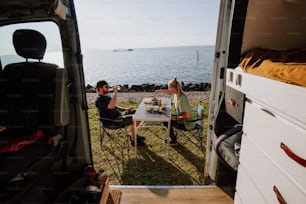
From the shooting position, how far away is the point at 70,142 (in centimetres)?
186

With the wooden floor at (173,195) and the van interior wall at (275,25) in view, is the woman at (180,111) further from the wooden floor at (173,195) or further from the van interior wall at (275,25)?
the van interior wall at (275,25)

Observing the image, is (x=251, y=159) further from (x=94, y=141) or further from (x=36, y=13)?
(x=94, y=141)

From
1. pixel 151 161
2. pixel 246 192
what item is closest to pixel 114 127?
pixel 151 161

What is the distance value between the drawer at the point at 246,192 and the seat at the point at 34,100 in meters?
1.47

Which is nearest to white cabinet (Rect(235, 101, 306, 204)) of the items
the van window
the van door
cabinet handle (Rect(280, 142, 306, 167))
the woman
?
cabinet handle (Rect(280, 142, 306, 167))

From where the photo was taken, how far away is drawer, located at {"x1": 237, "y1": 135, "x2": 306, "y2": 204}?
0.78 metres

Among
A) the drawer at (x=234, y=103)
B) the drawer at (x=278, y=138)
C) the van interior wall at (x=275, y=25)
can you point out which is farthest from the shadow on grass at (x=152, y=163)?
the van interior wall at (x=275, y=25)

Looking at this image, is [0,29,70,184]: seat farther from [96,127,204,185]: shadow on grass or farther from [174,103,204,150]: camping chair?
[174,103,204,150]: camping chair

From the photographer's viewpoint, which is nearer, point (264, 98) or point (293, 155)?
point (293, 155)

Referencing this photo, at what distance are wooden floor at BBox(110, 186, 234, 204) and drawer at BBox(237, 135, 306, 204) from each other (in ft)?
2.46

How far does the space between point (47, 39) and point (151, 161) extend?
6.43 ft

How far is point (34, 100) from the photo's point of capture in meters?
1.64

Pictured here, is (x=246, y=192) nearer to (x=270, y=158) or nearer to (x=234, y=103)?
(x=270, y=158)

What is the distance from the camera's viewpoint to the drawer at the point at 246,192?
3.54 feet
